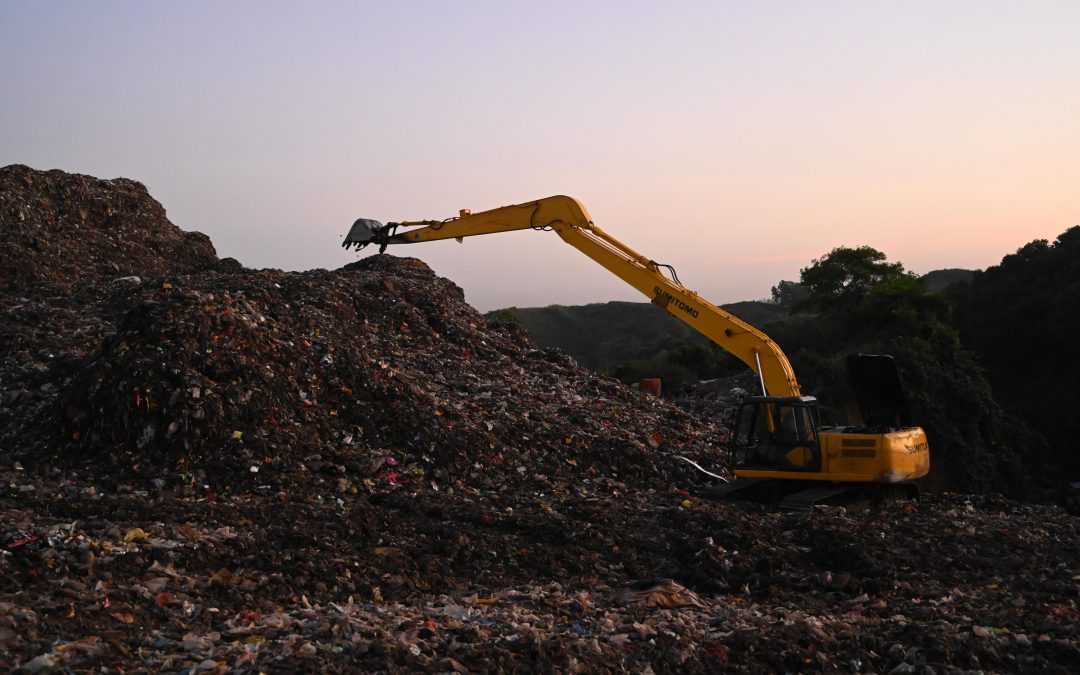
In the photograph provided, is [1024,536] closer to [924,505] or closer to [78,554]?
[924,505]

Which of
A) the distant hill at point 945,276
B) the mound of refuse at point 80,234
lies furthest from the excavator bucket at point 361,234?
the distant hill at point 945,276

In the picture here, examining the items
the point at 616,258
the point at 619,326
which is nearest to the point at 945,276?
the point at 619,326

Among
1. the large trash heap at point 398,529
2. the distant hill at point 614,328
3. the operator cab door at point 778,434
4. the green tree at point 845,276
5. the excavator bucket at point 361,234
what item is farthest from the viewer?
the distant hill at point 614,328

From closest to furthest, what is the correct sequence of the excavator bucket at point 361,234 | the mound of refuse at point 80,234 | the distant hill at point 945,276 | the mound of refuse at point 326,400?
the mound of refuse at point 326,400 < the excavator bucket at point 361,234 < the mound of refuse at point 80,234 < the distant hill at point 945,276

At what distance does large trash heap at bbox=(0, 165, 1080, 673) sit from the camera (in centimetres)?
510

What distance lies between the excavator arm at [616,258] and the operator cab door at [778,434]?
0.50 metres

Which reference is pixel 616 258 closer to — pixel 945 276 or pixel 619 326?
pixel 619 326

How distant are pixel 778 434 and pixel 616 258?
10.3 ft

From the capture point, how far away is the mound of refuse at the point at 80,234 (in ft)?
50.0

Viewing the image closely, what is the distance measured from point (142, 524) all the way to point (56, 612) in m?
1.86

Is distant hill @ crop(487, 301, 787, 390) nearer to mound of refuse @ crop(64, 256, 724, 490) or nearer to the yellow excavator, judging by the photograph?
mound of refuse @ crop(64, 256, 724, 490)

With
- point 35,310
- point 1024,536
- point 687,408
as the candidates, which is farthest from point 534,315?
point 1024,536

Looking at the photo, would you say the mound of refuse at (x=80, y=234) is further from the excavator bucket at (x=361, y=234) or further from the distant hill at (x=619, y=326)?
the distant hill at (x=619, y=326)

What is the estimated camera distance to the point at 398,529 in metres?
7.66
